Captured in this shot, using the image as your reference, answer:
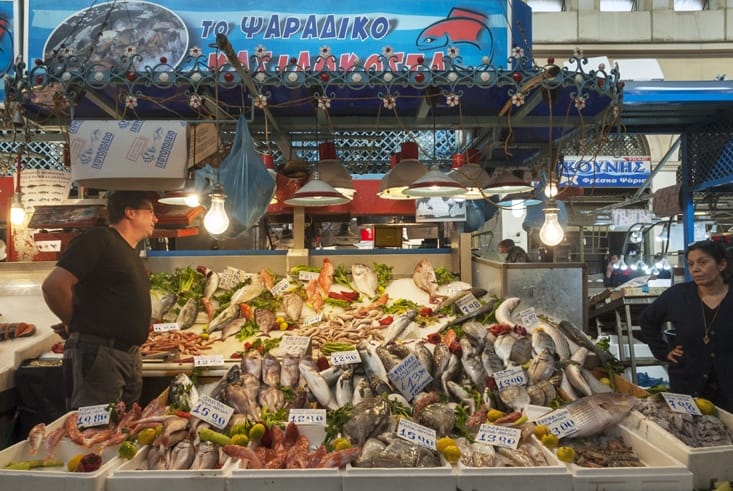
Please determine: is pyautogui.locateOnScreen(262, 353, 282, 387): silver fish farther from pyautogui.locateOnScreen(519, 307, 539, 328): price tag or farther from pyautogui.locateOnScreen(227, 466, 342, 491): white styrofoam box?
pyautogui.locateOnScreen(519, 307, 539, 328): price tag

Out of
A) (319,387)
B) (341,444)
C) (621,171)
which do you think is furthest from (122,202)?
(621,171)

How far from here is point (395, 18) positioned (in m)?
7.30

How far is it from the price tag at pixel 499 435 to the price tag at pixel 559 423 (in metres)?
0.20

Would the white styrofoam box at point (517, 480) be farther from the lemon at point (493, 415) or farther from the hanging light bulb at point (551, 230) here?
the hanging light bulb at point (551, 230)

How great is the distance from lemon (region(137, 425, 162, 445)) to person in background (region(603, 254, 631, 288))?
1087 cm

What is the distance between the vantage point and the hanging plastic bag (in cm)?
353

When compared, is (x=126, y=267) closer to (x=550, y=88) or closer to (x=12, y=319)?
(x=12, y=319)

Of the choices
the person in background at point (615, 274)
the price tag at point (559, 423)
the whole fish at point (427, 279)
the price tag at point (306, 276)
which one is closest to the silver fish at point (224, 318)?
the price tag at point (306, 276)

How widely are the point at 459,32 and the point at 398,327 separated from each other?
5.12 m

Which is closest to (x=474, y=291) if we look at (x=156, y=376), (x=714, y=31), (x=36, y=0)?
(x=156, y=376)

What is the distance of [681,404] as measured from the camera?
9.10 feet

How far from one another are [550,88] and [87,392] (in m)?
4.00

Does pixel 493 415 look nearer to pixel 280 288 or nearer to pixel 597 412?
pixel 597 412

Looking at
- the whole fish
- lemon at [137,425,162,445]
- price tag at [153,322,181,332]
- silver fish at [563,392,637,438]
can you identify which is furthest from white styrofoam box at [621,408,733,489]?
price tag at [153,322,181,332]
